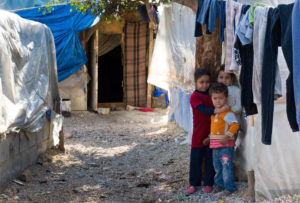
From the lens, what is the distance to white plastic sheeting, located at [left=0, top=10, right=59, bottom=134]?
412 cm

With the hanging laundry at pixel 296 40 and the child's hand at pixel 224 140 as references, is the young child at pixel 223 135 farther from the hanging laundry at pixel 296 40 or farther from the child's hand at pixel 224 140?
the hanging laundry at pixel 296 40

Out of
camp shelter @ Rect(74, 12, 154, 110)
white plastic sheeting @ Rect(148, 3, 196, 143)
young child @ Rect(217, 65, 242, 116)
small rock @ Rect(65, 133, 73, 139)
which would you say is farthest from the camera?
camp shelter @ Rect(74, 12, 154, 110)

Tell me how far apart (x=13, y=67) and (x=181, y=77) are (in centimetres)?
440

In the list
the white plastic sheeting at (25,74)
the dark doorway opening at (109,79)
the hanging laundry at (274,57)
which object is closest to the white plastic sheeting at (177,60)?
the white plastic sheeting at (25,74)

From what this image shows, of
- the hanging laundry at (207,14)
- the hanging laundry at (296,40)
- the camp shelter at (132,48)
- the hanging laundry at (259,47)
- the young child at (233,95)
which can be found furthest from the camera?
the camp shelter at (132,48)

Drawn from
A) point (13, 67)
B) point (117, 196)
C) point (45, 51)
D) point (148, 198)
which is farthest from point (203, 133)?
point (45, 51)

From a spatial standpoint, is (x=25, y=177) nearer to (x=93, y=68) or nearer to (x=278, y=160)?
(x=278, y=160)

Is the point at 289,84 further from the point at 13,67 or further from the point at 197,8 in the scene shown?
the point at 13,67

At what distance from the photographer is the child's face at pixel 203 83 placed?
4242 mm

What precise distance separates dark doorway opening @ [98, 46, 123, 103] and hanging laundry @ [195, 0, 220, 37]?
1071cm

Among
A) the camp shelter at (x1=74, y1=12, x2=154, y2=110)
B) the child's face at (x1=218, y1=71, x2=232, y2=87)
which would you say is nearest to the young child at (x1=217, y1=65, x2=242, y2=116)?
the child's face at (x1=218, y1=71, x2=232, y2=87)

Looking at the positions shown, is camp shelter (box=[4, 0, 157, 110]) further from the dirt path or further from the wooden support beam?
the dirt path

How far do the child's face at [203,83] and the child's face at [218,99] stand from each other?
30 centimetres

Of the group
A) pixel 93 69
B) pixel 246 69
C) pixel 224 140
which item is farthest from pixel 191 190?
pixel 93 69
